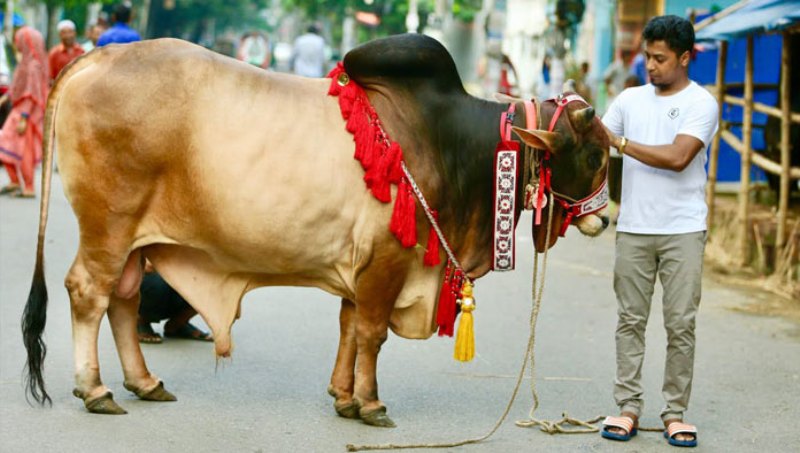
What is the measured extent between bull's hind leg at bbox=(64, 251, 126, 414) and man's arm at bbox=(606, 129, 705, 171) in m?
2.41

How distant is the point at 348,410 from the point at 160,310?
169 cm

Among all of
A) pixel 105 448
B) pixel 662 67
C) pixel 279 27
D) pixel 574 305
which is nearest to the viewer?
pixel 105 448

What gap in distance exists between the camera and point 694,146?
16.6 feet

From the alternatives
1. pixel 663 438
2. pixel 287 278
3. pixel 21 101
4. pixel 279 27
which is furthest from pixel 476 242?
pixel 279 27

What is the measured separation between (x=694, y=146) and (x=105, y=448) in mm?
2781

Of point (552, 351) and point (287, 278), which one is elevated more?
point (287, 278)

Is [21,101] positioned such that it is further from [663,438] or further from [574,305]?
[663,438]

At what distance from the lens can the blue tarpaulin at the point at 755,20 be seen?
8.52m

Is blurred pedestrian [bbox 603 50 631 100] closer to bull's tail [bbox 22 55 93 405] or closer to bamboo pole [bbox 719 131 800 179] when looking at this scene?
bamboo pole [bbox 719 131 800 179]

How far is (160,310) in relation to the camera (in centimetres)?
659

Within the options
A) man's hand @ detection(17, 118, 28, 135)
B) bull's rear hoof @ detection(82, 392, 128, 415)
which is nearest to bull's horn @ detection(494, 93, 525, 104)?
bull's rear hoof @ detection(82, 392, 128, 415)

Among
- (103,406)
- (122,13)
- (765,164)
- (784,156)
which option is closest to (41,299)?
(103,406)

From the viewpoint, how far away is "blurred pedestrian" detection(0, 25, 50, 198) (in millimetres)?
11938

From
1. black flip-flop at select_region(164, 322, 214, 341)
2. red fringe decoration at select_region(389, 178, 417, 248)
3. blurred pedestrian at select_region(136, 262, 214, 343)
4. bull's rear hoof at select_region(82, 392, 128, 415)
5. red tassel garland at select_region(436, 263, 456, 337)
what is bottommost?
bull's rear hoof at select_region(82, 392, 128, 415)
